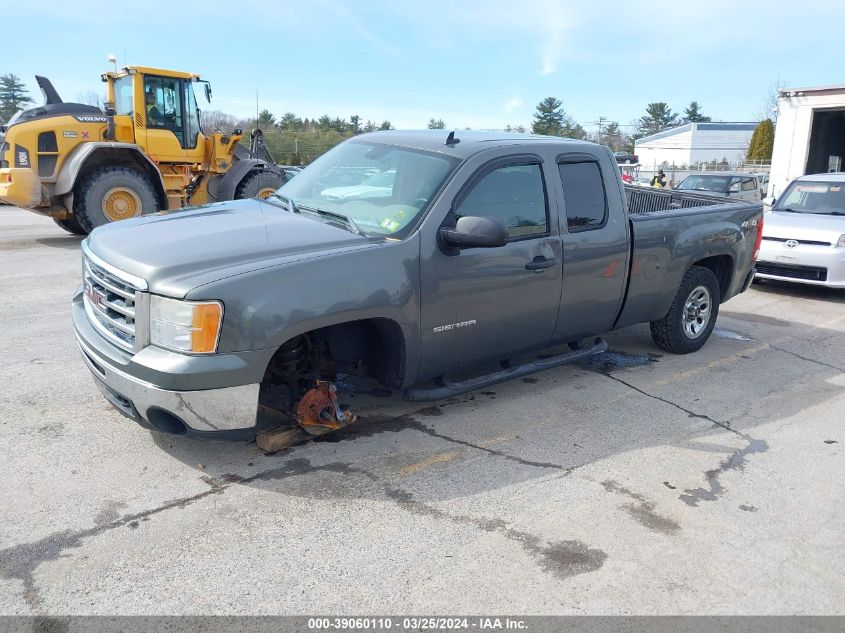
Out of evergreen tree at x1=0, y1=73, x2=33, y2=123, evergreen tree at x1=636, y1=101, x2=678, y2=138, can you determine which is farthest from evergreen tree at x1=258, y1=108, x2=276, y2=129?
evergreen tree at x1=636, y1=101, x2=678, y2=138

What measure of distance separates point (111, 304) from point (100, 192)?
29.9 ft

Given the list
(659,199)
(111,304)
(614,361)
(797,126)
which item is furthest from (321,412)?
(797,126)

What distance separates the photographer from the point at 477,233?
4125 millimetres

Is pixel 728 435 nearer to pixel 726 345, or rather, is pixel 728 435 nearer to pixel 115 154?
pixel 726 345

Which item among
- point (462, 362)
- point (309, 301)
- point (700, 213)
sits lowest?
point (462, 362)

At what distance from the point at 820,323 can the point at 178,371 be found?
7.53m

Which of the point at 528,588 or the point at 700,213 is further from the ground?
the point at 700,213

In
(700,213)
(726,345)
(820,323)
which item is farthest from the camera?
(820,323)

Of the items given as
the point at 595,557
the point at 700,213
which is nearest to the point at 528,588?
the point at 595,557

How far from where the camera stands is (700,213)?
247 inches

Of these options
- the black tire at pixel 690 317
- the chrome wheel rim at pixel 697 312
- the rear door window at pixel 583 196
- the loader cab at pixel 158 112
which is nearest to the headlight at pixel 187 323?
the rear door window at pixel 583 196

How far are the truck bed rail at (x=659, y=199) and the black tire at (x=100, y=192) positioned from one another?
851cm

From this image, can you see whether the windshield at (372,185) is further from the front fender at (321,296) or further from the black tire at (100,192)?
the black tire at (100,192)

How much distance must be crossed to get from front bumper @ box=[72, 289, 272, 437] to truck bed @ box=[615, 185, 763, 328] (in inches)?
129
